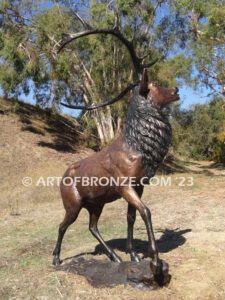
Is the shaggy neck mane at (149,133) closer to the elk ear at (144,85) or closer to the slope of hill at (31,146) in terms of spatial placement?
the elk ear at (144,85)

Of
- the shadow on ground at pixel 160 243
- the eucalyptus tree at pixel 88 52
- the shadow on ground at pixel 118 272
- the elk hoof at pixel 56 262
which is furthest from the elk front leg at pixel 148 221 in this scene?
the eucalyptus tree at pixel 88 52

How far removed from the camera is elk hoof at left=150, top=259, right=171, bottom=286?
3.12 meters

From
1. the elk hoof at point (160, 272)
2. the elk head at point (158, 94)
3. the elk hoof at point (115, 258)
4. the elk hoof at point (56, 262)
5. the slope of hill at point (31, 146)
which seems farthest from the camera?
the slope of hill at point (31, 146)

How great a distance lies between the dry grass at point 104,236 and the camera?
10.5ft

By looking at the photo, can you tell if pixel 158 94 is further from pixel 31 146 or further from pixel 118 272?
pixel 31 146

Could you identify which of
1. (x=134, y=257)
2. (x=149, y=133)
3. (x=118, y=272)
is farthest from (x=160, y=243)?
(x=149, y=133)

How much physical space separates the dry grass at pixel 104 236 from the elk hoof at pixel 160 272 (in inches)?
3.5

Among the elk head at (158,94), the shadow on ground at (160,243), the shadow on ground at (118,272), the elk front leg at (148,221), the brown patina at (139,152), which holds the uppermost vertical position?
the elk head at (158,94)

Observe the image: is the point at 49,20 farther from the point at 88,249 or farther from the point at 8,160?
the point at 88,249

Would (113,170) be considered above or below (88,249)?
above

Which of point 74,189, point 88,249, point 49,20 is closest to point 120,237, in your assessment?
point 88,249

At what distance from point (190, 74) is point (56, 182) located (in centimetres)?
846

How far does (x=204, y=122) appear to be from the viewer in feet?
102

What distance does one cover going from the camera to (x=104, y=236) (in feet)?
18.4
